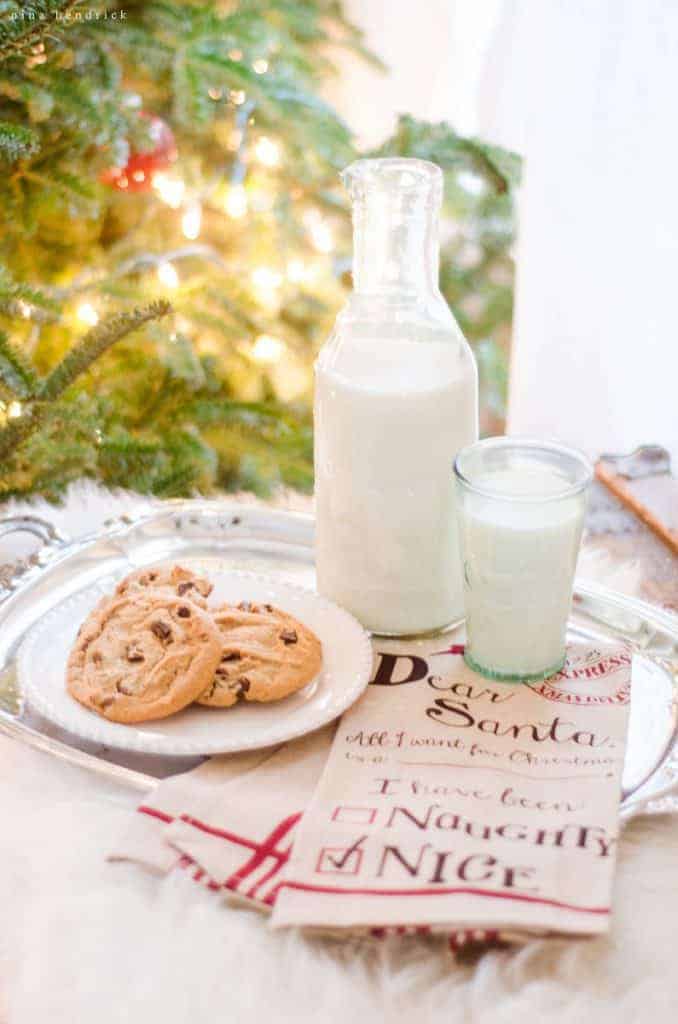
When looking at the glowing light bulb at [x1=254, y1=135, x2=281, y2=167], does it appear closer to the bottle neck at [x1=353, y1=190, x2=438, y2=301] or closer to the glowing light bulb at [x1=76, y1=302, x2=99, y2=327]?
the glowing light bulb at [x1=76, y1=302, x2=99, y2=327]

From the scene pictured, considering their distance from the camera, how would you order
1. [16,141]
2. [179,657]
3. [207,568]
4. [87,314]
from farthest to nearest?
[87,314], [16,141], [207,568], [179,657]

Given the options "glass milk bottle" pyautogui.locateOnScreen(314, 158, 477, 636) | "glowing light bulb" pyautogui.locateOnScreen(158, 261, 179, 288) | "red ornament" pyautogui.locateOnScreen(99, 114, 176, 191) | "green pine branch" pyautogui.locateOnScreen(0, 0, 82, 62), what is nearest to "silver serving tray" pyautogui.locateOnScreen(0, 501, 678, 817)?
"glass milk bottle" pyautogui.locateOnScreen(314, 158, 477, 636)

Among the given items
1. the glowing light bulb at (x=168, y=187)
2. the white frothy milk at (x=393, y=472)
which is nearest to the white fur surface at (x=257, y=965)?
the white frothy milk at (x=393, y=472)

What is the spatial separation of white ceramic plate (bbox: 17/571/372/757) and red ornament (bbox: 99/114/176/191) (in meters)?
0.77

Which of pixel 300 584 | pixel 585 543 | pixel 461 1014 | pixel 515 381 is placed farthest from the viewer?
pixel 515 381

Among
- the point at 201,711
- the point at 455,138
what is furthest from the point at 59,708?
the point at 455,138

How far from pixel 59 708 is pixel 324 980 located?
25cm

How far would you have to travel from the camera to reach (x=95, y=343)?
2.90 ft

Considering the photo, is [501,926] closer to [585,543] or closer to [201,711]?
[201,711]

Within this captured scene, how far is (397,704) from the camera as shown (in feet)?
2.28

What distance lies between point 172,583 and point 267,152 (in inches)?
39.7

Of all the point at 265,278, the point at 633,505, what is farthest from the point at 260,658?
the point at 265,278

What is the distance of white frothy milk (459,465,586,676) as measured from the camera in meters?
0.68

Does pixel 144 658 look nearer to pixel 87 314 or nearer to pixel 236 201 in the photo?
pixel 87 314
